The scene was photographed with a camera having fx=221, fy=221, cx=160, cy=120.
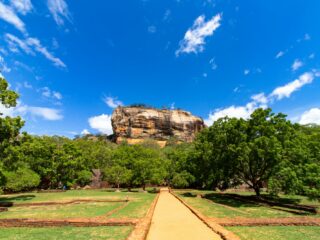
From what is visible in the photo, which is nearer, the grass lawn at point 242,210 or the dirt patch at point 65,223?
the dirt patch at point 65,223

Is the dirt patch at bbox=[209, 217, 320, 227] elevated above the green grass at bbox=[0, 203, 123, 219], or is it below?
above

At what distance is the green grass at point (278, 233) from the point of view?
7770 mm

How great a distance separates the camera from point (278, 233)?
8367mm

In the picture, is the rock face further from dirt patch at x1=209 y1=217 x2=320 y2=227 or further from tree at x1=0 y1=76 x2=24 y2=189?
dirt patch at x1=209 y1=217 x2=320 y2=227

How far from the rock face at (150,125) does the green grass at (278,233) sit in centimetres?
8747

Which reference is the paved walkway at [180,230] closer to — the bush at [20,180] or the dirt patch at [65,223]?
the dirt patch at [65,223]

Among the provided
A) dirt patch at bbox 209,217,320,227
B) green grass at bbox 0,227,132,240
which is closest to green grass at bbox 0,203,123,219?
green grass at bbox 0,227,132,240

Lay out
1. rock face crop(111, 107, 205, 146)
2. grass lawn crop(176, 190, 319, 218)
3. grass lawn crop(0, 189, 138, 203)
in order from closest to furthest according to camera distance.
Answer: grass lawn crop(176, 190, 319, 218)
grass lawn crop(0, 189, 138, 203)
rock face crop(111, 107, 205, 146)

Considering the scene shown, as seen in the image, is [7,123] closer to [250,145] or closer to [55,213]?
[55,213]

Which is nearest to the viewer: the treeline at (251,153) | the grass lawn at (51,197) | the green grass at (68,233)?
the green grass at (68,233)

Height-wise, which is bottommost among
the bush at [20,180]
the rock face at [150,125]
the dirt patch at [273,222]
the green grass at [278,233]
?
the green grass at [278,233]

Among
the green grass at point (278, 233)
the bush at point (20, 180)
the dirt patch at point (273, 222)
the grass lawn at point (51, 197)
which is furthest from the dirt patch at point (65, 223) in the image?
the bush at point (20, 180)

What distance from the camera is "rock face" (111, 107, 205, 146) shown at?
3858 inches

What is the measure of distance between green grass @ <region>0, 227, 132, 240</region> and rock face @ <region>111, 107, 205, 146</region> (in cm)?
8603
